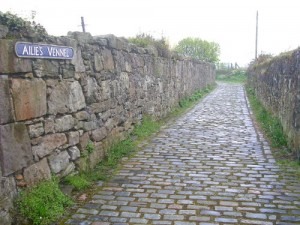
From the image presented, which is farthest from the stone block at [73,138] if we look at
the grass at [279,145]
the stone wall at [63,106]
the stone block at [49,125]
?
the grass at [279,145]

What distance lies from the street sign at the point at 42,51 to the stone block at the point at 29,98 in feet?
0.95

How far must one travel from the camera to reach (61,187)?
184 inches

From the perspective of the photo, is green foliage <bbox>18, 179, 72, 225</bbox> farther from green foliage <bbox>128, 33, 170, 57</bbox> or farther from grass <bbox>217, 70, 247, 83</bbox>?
grass <bbox>217, 70, 247, 83</bbox>

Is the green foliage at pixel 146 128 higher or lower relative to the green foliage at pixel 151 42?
lower

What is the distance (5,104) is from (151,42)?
290 inches

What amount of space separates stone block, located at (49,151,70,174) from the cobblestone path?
585 mm

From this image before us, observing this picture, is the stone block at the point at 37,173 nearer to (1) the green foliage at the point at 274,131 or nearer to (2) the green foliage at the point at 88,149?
(2) the green foliage at the point at 88,149

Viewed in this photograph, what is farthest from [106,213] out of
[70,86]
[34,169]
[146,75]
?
[146,75]

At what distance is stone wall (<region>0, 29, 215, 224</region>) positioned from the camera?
12.1 feet

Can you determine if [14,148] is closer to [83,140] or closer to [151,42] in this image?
[83,140]

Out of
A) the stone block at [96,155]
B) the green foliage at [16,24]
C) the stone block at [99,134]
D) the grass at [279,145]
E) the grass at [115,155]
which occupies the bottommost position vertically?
the grass at [279,145]

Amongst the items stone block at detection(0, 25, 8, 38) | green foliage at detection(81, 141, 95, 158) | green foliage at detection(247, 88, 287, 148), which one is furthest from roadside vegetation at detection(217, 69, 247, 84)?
stone block at detection(0, 25, 8, 38)

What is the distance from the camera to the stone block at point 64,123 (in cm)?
467

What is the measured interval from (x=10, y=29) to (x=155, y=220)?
8.45 ft
